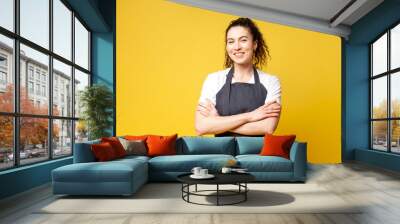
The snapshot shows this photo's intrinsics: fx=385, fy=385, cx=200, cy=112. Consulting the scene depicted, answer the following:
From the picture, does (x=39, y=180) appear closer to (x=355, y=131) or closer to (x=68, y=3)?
(x=68, y=3)

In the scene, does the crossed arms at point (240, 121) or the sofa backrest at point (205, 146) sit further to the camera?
the crossed arms at point (240, 121)

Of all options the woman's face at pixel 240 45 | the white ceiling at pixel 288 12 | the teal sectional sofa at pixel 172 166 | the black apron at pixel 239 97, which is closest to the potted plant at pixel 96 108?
the teal sectional sofa at pixel 172 166

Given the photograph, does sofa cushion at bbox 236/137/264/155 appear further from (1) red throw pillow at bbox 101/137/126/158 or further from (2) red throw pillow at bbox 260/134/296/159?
(1) red throw pillow at bbox 101/137/126/158

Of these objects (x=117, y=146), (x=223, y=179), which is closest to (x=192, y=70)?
(x=117, y=146)

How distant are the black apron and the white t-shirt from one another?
9cm

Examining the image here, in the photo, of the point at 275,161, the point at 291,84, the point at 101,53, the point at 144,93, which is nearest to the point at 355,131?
the point at 291,84

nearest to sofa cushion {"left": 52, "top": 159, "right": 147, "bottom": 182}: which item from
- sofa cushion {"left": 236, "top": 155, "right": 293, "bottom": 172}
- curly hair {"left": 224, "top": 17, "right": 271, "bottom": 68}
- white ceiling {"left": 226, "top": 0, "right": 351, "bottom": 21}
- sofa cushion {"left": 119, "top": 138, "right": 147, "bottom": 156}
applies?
sofa cushion {"left": 119, "top": 138, "right": 147, "bottom": 156}

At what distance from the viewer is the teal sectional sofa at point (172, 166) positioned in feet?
15.5

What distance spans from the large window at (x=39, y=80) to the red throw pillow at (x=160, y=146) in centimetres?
155

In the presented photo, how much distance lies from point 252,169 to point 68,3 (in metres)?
4.34

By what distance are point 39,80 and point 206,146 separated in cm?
290

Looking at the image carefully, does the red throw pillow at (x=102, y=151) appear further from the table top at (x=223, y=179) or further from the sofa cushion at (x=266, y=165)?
the sofa cushion at (x=266, y=165)

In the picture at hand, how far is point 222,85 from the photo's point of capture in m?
7.88

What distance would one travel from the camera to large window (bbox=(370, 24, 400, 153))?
7.66 meters
